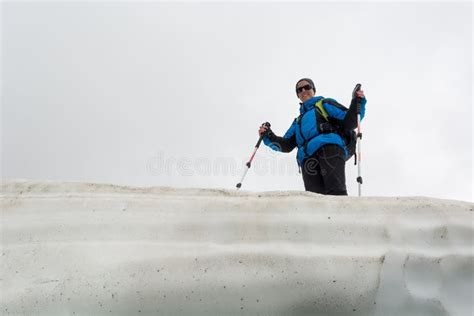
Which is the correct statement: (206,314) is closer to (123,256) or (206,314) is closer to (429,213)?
(123,256)

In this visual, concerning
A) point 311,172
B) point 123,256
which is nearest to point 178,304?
point 123,256

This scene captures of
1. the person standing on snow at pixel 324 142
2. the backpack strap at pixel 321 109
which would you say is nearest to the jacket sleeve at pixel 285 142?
the person standing on snow at pixel 324 142

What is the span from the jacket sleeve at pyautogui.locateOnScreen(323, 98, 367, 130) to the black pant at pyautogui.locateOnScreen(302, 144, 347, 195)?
0.94 feet

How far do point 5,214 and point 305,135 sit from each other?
133 inches

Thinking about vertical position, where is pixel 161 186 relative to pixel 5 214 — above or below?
above

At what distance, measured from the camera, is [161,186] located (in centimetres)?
259

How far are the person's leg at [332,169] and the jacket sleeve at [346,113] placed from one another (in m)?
0.29

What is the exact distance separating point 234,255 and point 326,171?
267 centimetres

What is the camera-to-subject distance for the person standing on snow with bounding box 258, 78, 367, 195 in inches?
184

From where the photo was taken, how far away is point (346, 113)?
16.0ft

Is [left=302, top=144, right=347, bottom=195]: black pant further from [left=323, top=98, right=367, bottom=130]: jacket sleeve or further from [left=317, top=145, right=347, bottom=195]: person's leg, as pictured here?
[left=323, top=98, right=367, bottom=130]: jacket sleeve

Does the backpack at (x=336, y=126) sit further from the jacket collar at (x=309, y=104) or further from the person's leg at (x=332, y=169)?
the person's leg at (x=332, y=169)

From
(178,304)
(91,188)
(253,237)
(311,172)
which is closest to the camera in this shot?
(178,304)

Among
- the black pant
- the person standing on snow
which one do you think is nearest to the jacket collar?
the person standing on snow
